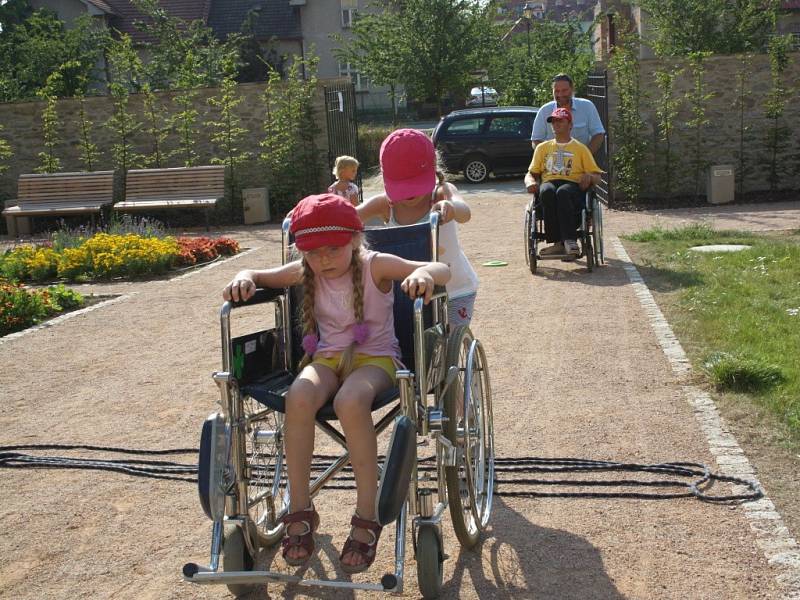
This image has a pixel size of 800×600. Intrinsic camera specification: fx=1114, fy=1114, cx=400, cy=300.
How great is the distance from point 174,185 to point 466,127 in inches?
284

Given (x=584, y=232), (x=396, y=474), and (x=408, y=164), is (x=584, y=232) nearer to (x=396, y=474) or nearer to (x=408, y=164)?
(x=408, y=164)

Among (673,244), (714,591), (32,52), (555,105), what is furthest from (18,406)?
(32,52)

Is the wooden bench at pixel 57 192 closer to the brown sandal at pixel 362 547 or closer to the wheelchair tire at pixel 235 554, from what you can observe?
the wheelchair tire at pixel 235 554

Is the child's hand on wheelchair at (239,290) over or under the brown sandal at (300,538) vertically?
over

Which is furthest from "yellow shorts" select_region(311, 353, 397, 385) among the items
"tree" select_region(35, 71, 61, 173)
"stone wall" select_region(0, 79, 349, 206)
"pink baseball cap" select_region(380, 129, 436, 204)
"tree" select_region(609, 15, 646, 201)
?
"tree" select_region(35, 71, 61, 173)

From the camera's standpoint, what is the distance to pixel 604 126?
1711 centimetres

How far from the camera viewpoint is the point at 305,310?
4.27 meters

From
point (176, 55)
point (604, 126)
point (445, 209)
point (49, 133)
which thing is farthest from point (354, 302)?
point (176, 55)

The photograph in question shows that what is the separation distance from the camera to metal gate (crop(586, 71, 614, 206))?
54.4 feet

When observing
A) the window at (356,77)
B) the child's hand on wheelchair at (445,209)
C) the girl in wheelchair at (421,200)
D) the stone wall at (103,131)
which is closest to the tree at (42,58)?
the stone wall at (103,131)

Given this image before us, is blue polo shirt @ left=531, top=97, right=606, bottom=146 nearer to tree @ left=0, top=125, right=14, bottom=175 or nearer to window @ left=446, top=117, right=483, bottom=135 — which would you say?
window @ left=446, top=117, right=483, bottom=135

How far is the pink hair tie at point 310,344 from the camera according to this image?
14.0ft

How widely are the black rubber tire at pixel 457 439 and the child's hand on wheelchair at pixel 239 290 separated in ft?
2.62

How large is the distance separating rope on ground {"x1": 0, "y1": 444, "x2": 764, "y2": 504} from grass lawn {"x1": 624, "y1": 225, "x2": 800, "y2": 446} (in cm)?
72
